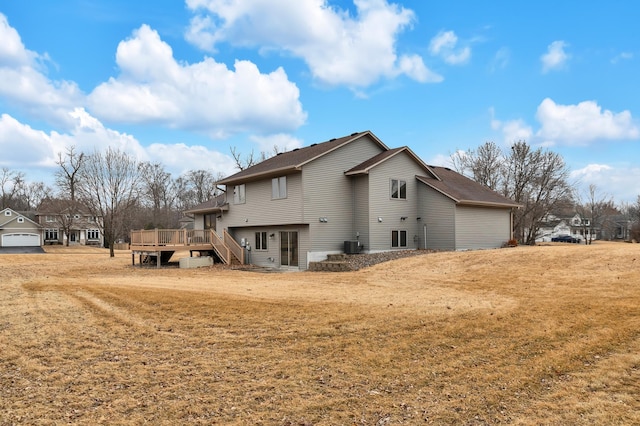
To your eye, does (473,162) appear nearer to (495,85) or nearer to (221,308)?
(495,85)

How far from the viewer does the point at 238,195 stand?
27.2 metres

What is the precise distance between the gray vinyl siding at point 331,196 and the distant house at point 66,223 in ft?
127

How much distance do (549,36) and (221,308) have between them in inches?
724

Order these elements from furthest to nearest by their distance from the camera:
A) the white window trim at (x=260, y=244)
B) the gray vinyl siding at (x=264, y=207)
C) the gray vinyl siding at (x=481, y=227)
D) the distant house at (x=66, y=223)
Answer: the distant house at (x=66, y=223)
the white window trim at (x=260, y=244)
the gray vinyl siding at (x=481, y=227)
the gray vinyl siding at (x=264, y=207)

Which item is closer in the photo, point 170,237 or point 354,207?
point 354,207

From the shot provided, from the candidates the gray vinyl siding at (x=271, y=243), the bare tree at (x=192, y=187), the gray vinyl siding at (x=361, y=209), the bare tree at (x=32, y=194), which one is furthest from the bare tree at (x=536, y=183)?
the bare tree at (x=32, y=194)

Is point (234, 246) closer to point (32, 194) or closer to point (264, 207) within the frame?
point (264, 207)


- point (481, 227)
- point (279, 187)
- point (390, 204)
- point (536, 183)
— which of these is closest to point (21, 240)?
point (279, 187)

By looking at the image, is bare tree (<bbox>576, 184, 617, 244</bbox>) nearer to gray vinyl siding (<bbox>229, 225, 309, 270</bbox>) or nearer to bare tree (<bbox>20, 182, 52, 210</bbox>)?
gray vinyl siding (<bbox>229, 225, 309, 270</bbox>)

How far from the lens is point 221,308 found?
10.2m

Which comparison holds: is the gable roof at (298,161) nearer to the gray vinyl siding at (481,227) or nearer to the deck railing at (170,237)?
the deck railing at (170,237)

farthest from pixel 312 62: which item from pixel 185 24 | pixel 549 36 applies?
pixel 549 36

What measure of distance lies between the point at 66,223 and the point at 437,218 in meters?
50.3

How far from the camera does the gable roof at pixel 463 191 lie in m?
24.5
